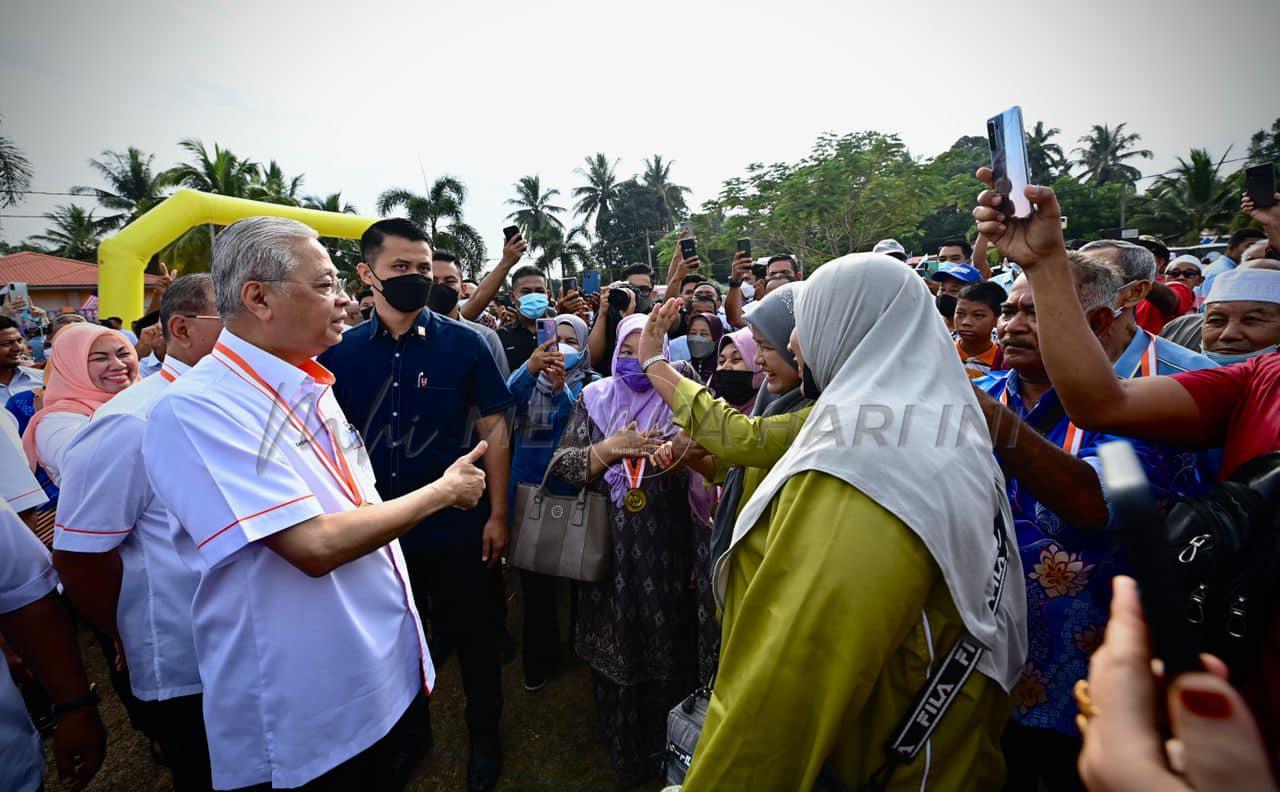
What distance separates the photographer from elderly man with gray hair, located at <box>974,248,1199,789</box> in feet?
5.47

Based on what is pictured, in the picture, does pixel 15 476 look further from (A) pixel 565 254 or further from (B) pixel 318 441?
(A) pixel 565 254

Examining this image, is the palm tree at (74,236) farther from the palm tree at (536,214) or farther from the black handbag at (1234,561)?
the black handbag at (1234,561)

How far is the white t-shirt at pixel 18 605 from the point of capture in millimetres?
1613

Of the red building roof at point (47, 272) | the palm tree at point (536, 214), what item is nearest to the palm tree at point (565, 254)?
the palm tree at point (536, 214)

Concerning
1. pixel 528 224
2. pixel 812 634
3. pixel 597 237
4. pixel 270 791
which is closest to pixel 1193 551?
pixel 812 634

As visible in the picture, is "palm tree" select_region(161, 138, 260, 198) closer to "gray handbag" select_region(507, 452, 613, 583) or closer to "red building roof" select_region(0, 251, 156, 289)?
"red building roof" select_region(0, 251, 156, 289)

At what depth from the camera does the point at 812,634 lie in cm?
110

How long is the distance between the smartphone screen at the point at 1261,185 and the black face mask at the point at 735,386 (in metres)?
2.53

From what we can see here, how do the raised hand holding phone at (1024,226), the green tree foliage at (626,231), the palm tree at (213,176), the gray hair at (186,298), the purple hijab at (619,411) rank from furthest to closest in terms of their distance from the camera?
1. the green tree foliage at (626,231)
2. the palm tree at (213,176)
3. the purple hijab at (619,411)
4. the gray hair at (186,298)
5. the raised hand holding phone at (1024,226)

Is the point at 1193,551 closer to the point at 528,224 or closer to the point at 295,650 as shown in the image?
the point at 295,650

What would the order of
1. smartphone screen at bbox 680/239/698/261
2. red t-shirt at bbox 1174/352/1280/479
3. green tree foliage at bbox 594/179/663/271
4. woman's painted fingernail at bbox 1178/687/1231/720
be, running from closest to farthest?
woman's painted fingernail at bbox 1178/687/1231/720
red t-shirt at bbox 1174/352/1280/479
smartphone screen at bbox 680/239/698/261
green tree foliage at bbox 594/179/663/271

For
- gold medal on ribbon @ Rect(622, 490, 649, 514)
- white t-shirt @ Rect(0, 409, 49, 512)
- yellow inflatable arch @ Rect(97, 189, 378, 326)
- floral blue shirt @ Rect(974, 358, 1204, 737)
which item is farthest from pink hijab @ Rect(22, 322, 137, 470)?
floral blue shirt @ Rect(974, 358, 1204, 737)

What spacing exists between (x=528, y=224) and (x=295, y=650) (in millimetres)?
43649

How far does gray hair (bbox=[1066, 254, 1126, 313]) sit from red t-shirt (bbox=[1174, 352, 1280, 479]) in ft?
2.02
